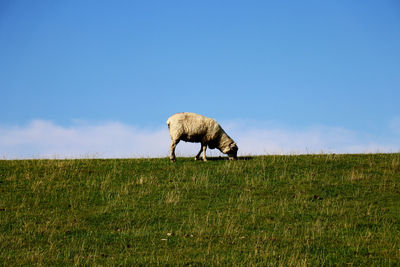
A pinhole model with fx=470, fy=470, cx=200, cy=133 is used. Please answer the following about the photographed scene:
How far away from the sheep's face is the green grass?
935 mm

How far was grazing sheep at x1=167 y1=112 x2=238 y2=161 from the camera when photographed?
24.5 meters

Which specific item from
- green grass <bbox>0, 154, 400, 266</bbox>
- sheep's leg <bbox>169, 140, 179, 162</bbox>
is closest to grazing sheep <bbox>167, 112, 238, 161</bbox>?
sheep's leg <bbox>169, 140, 179, 162</bbox>

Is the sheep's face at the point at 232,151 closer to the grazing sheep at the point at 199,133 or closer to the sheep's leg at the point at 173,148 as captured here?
the grazing sheep at the point at 199,133

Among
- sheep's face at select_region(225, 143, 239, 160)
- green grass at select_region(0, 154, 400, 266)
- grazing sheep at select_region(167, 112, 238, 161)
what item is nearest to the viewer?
green grass at select_region(0, 154, 400, 266)

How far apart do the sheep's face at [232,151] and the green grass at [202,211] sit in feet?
3.07

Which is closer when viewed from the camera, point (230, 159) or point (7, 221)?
point (7, 221)

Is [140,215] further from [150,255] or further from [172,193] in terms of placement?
[150,255]

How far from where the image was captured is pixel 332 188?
65.2ft

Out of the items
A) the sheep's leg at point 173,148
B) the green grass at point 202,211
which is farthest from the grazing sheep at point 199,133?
the green grass at point 202,211

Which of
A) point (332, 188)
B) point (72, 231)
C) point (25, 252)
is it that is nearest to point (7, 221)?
point (72, 231)

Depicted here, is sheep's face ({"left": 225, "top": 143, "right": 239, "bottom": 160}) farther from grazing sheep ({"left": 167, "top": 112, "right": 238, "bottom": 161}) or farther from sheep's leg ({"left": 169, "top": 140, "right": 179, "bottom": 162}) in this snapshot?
sheep's leg ({"left": 169, "top": 140, "right": 179, "bottom": 162})

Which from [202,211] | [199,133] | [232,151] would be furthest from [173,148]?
[202,211]

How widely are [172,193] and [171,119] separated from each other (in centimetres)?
697

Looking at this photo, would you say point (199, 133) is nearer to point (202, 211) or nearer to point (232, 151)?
point (232, 151)
